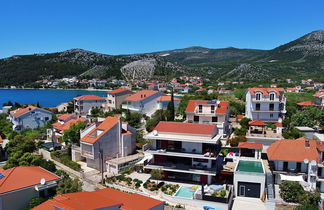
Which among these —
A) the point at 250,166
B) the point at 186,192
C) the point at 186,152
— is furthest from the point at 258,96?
the point at 186,192

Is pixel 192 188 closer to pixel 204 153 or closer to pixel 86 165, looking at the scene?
pixel 204 153

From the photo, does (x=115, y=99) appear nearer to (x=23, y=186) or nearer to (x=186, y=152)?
(x=186, y=152)

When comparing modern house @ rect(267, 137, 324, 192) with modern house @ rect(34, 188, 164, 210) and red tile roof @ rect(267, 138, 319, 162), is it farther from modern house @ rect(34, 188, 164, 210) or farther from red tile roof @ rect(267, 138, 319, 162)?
modern house @ rect(34, 188, 164, 210)

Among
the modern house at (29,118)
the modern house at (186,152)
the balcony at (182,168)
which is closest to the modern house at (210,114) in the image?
the modern house at (186,152)

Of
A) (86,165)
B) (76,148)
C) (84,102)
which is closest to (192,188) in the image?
(86,165)

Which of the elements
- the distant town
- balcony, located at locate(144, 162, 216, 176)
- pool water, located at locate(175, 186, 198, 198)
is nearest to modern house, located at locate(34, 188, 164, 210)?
the distant town

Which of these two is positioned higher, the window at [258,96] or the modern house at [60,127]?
the window at [258,96]

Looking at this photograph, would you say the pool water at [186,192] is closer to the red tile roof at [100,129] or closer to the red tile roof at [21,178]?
the red tile roof at [21,178]
